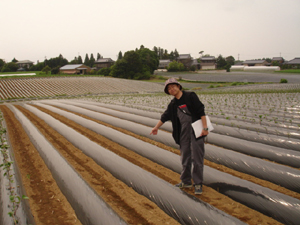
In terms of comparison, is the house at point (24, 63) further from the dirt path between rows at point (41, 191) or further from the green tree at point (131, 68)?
the dirt path between rows at point (41, 191)

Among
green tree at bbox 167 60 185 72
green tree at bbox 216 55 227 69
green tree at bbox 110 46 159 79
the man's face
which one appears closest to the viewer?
the man's face

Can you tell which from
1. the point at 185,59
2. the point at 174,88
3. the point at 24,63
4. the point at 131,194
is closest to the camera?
the point at 174,88

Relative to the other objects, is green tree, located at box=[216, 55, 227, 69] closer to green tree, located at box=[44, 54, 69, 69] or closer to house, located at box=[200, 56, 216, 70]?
house, located at box=[200, 56, 216, 70]

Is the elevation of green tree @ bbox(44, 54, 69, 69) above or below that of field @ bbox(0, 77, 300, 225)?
above

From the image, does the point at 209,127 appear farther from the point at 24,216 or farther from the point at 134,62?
the point at 134,62

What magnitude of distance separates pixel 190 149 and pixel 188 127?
14.1 inches

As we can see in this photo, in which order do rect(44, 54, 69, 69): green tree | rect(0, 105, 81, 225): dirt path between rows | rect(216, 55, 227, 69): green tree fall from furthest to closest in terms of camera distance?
rect(216, 55, 227, 69): green tree
rect(44, 54, 69, 69): green tree
rect(0, 105, 81, 225): dirt path between rows

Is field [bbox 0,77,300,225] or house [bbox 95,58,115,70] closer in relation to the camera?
field [bbox 0,77,300,225]

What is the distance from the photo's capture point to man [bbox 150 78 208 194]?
3.53 metres

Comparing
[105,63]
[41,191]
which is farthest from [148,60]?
[41,191]

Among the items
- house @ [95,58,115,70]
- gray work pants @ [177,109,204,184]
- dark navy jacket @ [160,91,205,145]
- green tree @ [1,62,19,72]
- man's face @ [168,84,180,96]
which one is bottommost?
gray work pants @ [177,109,204,184]

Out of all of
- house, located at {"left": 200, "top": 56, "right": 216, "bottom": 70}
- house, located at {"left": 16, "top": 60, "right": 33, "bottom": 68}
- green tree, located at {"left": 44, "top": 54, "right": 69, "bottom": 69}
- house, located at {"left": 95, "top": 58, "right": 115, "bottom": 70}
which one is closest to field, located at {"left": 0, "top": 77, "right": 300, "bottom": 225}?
house, located at {"left": 200, "top": 56, "right": 216, "bottom": 70}

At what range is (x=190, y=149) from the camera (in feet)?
12.1

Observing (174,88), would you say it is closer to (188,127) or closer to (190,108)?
(190,108)
